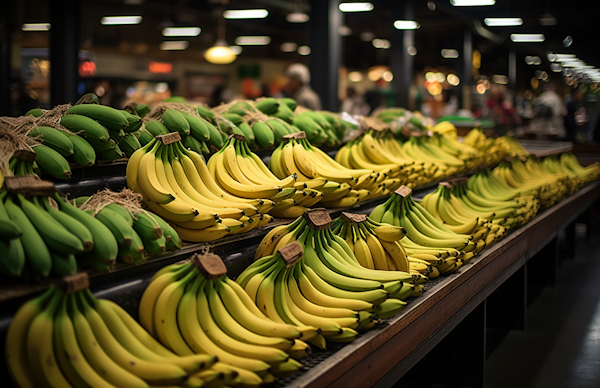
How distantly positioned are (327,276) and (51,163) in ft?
3.32

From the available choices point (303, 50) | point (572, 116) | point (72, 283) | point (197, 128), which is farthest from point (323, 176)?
point (303, 50)

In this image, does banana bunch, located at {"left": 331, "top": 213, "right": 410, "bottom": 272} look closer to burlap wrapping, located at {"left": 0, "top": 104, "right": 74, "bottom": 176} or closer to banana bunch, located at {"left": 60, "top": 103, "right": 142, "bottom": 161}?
banana bunch, located at {"left": 60, "top": 103, "right": 142, "bottom": 161}

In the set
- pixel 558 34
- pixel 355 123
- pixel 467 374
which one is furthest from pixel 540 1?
pixel 467 374

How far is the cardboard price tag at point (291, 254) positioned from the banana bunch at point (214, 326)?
219 millimetres

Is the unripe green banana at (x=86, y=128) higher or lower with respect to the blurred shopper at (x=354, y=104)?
lower

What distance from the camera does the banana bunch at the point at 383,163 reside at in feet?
11.5

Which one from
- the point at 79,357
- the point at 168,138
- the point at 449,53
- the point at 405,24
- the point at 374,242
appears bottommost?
the point at 79,357

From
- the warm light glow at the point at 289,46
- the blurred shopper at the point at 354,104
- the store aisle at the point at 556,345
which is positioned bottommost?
the store aisle at the point at 556,345

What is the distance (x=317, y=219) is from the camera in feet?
7.22

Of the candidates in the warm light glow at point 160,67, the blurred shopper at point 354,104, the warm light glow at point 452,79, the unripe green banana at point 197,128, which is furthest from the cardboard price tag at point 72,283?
the warm light glow at point 452,79

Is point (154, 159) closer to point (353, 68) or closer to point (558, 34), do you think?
point (558, 34)

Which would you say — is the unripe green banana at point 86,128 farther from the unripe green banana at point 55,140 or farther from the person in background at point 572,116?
the person in background at point 572,116

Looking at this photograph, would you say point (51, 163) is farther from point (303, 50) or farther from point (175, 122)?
point (303, 50)

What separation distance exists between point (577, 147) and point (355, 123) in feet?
21.7
